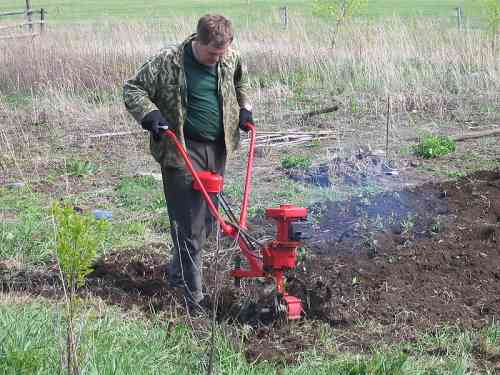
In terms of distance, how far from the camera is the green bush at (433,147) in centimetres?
1055

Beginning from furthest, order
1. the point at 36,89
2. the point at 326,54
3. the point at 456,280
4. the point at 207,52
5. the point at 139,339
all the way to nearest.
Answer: the point at 326,54, the point at 36,89, the point at 456,280, the point at 207,52, the point at 139,339

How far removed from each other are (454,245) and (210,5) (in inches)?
1940

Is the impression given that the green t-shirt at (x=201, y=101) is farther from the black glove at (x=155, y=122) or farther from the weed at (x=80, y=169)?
the weed at (x=80, y=169)

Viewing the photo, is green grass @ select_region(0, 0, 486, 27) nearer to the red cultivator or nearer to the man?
the man

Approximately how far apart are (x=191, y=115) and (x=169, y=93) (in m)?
0.23

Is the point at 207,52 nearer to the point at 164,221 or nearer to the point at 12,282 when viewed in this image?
the point at 12,282

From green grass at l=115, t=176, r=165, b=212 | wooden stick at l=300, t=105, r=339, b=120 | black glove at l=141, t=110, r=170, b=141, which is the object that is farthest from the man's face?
wooden stick at l=300, t=105, r=339, b=120

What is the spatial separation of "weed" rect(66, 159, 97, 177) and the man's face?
471cm

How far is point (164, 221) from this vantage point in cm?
823

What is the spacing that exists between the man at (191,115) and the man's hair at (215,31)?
0.05 feet

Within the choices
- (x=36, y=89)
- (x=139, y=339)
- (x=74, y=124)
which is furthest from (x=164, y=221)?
(x=36, y=89)

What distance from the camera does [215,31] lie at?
5473 millimetres

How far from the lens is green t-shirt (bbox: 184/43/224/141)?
5.88 metres

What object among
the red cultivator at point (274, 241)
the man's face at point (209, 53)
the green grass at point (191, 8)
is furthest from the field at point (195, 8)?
the red cultivator at point (274, 241)
